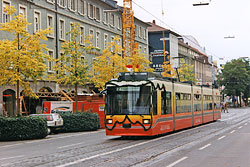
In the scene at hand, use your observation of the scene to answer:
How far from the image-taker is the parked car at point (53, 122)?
31062mm

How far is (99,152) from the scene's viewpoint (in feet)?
53.5

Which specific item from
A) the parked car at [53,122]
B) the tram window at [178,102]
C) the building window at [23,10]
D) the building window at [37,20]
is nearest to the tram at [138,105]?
the tram window at [178,102]

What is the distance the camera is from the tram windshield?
21.8m

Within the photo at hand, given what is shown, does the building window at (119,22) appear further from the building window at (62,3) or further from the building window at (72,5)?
the building window at (62,3)

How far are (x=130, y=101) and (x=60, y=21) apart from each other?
28109mm

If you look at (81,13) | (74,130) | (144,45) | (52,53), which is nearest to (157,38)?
(144,45)

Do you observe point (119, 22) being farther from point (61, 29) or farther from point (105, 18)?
point (61, 29)

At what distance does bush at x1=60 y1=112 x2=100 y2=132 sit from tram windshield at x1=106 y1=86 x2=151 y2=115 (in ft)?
39.7

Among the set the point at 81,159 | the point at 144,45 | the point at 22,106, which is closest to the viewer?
the point at 81,159

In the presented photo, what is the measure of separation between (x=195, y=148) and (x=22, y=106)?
2767cm

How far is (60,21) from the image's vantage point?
48281 mm

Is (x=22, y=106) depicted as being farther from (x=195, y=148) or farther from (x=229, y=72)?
(x=229, y=72)

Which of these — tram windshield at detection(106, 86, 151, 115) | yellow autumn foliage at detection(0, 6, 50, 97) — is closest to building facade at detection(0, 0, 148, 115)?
yellow autumn foliage at detection(0, 6, 50, 97)

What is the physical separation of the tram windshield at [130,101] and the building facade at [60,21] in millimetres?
18097
